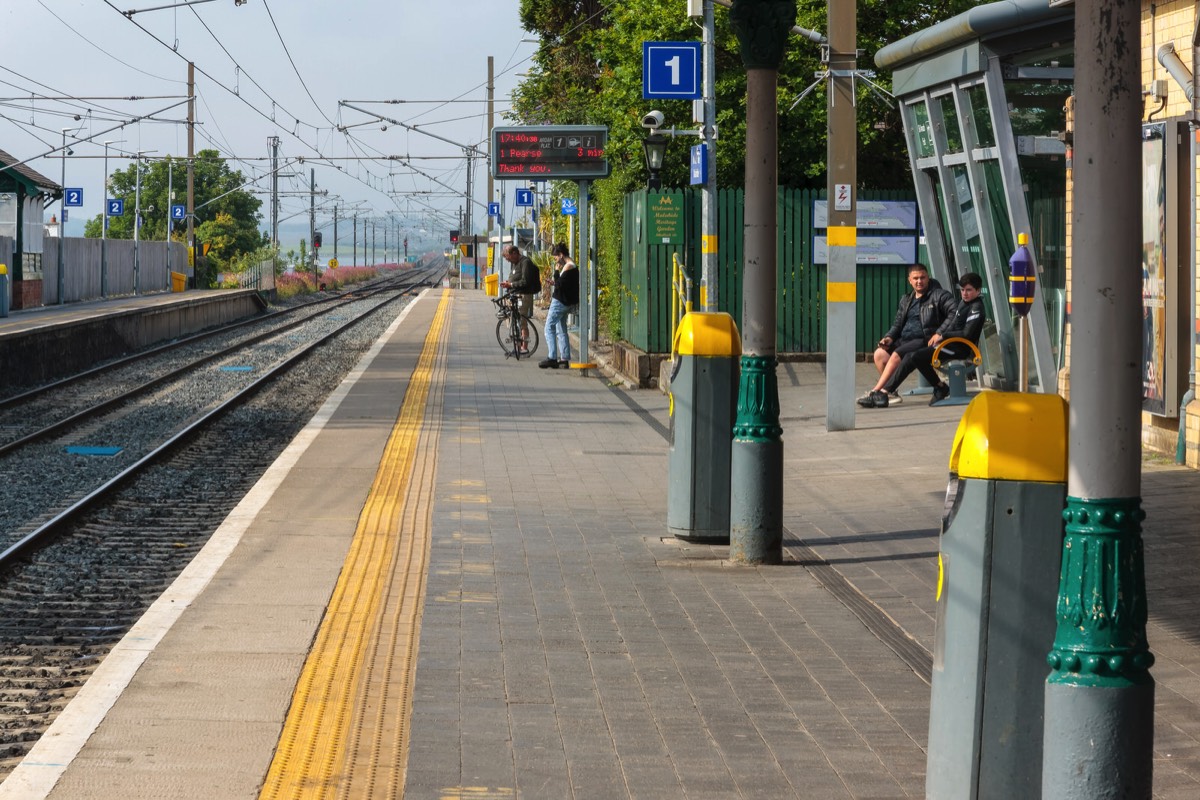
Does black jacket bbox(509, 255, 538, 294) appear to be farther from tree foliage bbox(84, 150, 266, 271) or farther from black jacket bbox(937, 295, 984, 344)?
tree foliage bbox(84, 150, 266, 271)

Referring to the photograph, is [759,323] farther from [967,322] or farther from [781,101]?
[781,101]

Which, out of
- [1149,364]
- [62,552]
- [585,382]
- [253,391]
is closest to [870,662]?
[62,552]

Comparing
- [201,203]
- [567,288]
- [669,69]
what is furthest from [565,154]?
[201,203]

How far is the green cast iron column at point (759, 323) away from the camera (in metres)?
8.37

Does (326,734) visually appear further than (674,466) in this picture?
No

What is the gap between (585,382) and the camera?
67.6ft

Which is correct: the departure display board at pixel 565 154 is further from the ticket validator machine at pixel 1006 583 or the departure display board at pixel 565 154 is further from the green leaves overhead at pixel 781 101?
the ticket validator machine at pixel 1006 583

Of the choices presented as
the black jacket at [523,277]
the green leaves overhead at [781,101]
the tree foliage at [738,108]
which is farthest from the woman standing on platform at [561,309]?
the green leaves overhead at [781,101]

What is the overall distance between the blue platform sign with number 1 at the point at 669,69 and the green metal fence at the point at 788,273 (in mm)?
3791

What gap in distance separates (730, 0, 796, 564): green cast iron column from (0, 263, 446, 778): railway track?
316 cm

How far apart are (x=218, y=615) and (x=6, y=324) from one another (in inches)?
1016

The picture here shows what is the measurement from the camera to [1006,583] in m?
4.24

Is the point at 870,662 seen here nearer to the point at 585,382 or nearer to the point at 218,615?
the point at 218,615

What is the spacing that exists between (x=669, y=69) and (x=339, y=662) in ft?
36.8
